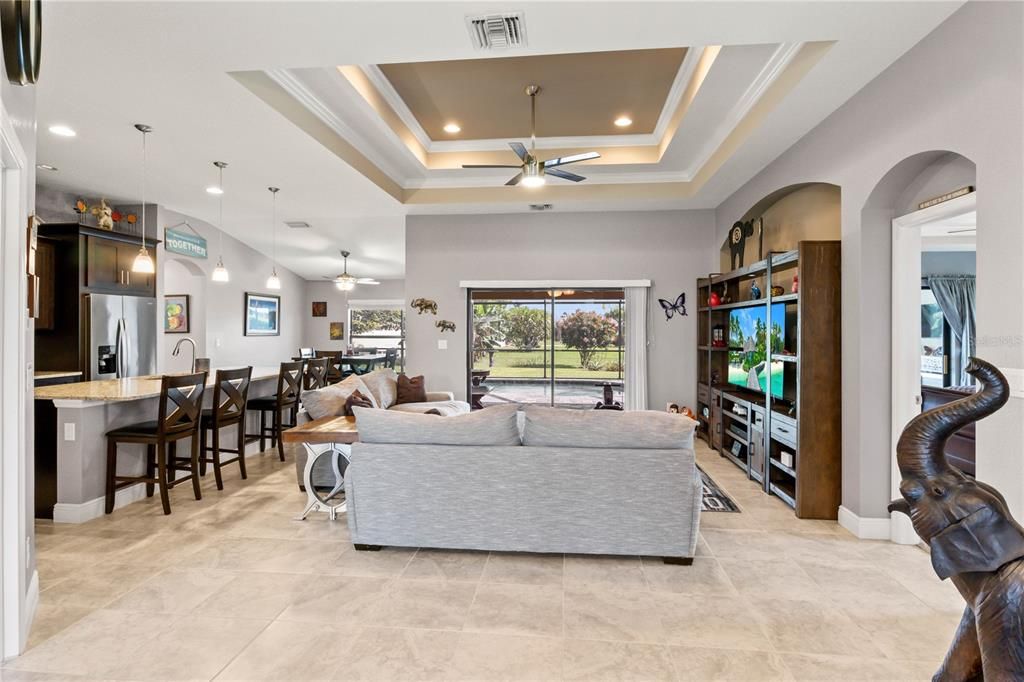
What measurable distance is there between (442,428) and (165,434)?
2.14 m

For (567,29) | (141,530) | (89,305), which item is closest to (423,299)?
(89,305)

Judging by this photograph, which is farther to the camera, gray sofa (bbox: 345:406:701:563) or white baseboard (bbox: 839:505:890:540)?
white baseboard (bbox: 839:505:890:540)

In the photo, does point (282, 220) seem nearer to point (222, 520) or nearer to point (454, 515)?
point (222, 520)

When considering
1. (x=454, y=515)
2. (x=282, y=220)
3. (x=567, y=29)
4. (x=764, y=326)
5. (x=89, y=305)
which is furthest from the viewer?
(x=282, y=220)

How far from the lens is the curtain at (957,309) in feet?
23.2

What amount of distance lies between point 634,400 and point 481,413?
397cm

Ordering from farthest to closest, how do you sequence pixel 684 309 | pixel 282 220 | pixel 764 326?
pixel 282 220 < pixel 684 309 < pixel 764 326

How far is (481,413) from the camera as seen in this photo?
296 cm

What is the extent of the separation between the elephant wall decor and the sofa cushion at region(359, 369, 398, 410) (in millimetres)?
4311

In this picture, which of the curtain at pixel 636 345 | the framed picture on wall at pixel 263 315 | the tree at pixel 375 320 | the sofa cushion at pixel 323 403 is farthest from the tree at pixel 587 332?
the tree at pixel 375 320

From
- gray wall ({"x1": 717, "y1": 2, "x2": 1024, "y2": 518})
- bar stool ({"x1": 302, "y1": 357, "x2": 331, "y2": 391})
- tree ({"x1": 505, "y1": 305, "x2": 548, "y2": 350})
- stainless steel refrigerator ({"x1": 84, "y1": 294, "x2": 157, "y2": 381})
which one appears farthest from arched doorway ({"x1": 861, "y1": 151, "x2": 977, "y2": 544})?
stainless steel refrigerator ({"x1": 84, "y1": 294, "x2": 157, "y2": 381})

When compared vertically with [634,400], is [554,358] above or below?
above

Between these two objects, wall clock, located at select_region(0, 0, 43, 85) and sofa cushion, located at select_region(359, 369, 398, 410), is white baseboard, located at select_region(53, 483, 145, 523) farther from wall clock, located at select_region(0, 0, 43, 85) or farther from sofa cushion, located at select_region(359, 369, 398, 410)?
wall clock, located at select_region(0, 0, 43, 85)

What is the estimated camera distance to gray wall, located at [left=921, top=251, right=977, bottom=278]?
7.33 meters
